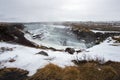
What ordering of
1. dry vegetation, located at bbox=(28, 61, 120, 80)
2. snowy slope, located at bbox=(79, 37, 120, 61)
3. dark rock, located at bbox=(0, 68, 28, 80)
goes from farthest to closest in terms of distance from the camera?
snowy slope, located at bbox=(79, 37, 120, 61) → dark rock, located at bbox=(0, 68, 28, 80) → dry vegetation, located at bbox=(28, 61, 120, 80)

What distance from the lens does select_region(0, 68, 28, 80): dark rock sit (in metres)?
8.21

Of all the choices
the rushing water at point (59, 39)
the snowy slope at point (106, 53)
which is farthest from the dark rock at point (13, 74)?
the rushing water at point (59, 39)

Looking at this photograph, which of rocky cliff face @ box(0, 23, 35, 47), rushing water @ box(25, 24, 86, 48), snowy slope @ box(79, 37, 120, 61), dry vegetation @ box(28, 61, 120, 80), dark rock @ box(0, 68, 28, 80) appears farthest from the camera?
rushing water @ box(25, 24, 86, 48)

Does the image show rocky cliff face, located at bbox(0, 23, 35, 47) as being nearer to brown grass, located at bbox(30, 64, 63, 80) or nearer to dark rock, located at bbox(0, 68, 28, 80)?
dark rock, located at bbox(0, 68, 28, 80)

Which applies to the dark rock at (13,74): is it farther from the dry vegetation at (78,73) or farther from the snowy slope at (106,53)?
the snowy slope at (106,53)

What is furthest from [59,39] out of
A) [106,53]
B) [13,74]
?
[13,74]

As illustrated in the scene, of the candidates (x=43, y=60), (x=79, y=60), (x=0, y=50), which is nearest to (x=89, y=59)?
(x=79, y=60)

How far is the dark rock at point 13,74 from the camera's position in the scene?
8.21 meters

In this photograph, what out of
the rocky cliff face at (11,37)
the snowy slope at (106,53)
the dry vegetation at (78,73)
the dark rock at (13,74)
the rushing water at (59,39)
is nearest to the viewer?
the dry vegetation at (78,73)

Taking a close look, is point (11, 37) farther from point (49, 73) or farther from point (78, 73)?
point (78, 73)

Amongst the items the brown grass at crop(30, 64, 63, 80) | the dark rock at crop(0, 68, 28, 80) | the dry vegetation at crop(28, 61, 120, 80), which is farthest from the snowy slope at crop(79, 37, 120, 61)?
the dark rock at crop(0, 68, 28, 80)

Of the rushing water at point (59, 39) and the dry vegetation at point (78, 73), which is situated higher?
the dry vegetation at point (78, 73)

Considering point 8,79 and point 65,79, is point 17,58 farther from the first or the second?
point 65,79

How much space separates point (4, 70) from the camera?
9.00 m
